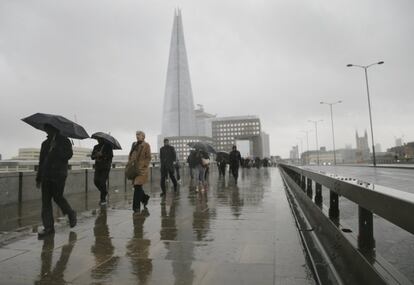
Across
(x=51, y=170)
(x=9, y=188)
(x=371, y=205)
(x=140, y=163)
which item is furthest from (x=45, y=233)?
(x=9, y=188)

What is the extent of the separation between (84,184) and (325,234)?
1033 cm

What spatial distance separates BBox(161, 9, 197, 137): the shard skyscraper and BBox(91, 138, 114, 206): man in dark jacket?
11749cm

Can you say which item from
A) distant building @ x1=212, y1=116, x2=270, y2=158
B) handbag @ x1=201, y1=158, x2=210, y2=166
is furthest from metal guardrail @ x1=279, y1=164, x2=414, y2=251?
distant building @ x1=212, y1=116, x2=270, y2=158

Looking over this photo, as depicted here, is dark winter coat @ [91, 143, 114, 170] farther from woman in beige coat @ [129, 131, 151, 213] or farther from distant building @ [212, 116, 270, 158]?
distant building @ [212, 116, 270, 158]

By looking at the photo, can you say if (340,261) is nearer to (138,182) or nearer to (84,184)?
(138,182)

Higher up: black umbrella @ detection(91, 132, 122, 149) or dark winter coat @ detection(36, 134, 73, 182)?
black umbrella @ detection(91, 132, 122, 149)

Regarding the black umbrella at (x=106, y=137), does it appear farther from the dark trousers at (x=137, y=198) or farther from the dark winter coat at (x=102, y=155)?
the dark trousers at (x=137, y=198)

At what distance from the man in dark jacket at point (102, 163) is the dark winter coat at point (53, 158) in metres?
3.62

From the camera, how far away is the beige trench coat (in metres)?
8.63

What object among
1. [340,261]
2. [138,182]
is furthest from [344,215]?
[138,182]

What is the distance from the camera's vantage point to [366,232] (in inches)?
→ 148

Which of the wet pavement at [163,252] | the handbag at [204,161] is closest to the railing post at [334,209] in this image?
the wet pavement at [163,252]

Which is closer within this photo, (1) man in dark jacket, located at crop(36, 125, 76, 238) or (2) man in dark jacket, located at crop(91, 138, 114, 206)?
(1) man in dark jacket, located at crop(36, 125, 76, 238)

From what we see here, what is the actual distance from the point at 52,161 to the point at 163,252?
253 centimetres
